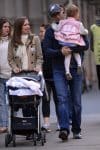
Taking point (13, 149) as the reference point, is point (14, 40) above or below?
above

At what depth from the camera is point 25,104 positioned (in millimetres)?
10078

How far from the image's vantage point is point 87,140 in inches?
413

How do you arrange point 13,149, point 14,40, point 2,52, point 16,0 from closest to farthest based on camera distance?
point 13,149 < point 14,40 < point 2,52 < point 16,0

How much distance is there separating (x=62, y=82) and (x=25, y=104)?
666 mm

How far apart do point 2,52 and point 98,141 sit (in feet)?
7.70

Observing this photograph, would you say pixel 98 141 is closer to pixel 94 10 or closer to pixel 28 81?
pixel 28 81

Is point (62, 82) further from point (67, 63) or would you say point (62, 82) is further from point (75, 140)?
point (75, 140)

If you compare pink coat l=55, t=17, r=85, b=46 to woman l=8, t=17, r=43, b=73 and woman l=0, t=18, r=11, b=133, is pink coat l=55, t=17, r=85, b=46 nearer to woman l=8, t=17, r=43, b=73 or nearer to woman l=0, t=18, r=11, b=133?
woman l=8, t=17, r=43, b=73

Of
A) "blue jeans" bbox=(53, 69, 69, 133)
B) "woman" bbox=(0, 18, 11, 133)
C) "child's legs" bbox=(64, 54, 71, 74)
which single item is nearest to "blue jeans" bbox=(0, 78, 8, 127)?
"woman" bbox=(0, 18, 11, 133)

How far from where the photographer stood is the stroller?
32.7 ft

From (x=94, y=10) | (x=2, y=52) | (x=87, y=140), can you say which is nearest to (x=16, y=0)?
(x=94, y=10)

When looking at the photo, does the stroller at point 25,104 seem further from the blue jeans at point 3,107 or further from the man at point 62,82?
the blue jeans at point 3,107

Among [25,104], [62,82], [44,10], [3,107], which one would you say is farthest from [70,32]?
[44,10]

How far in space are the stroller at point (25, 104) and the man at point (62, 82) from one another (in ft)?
1.00
